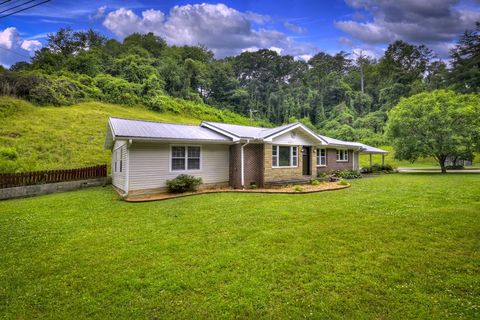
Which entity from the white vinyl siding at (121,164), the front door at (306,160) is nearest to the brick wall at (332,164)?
the front door at (306,160)

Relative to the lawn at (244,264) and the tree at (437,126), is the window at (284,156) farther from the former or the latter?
the tree at (437,126)

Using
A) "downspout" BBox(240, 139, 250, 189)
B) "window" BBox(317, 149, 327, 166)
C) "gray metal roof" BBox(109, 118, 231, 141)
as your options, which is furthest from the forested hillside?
"downspout" BBox(240, 139, 250, 189)

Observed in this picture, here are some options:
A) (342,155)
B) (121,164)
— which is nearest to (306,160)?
(342,155)

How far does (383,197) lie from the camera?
1001 cm

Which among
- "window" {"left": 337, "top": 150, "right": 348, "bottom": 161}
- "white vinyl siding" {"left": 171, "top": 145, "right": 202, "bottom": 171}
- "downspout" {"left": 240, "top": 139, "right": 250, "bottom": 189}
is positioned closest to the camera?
"white vinyl siding" {"left": 171, "top": 145, "right": 202, "bottom": 171}

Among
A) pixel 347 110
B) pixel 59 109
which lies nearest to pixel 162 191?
pixel 59 109

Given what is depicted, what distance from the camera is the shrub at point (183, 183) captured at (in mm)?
11438

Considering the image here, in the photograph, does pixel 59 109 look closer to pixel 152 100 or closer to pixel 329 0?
pixel 152 100

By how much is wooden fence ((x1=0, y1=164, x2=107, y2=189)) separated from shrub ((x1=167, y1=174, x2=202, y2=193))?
6.24 m

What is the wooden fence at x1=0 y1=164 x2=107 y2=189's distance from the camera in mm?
11312

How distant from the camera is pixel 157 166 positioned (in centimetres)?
1155

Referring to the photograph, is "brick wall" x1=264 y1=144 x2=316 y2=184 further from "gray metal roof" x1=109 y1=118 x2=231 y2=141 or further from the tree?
the tree

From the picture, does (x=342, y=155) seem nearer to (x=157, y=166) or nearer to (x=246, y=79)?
(x=157, y=166)

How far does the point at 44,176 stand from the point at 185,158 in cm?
733
